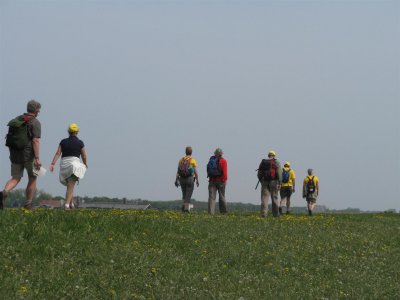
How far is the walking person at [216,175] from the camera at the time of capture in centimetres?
2430

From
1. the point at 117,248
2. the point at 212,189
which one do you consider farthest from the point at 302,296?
the point at 212,189

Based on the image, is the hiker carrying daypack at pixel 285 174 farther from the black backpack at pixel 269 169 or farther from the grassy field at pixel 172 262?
the grassy field at pixel 172 262

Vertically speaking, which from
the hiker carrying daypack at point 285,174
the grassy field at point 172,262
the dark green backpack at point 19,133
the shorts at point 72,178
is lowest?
the grassy field at point 172,262

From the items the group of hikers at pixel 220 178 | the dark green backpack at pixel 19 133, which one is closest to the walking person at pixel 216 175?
the group of hikers at pixel 220 178

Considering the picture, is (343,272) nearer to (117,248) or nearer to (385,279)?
(385,279)

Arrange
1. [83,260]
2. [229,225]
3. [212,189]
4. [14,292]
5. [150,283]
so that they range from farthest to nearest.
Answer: [212,189] < [229,225] < [83,260] < [150,283] < [14,292]

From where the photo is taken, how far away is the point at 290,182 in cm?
2989

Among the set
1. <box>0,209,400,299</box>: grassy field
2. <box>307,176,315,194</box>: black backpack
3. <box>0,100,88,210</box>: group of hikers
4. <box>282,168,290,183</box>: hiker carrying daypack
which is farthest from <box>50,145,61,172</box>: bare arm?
<box>307,176,315,194</box>: black backpack

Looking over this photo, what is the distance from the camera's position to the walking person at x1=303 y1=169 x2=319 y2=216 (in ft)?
97.6

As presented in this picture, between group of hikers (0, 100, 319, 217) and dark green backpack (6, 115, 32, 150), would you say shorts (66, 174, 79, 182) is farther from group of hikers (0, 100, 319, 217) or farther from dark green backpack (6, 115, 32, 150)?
dark green backpack (6, 115, 32, 150)

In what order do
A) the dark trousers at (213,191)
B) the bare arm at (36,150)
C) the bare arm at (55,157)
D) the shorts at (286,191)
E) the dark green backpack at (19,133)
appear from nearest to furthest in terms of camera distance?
the dark green backpack at (19,133)
the bare arm at (36,150)
the bare arm at (55,157)
the dark trousers at (213,191)
the shorts at (286,191)

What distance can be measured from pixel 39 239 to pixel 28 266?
4.46ft

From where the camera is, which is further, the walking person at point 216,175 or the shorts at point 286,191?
the shorts at point 286,191

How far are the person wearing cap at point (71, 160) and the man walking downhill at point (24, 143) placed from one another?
5.81ft
